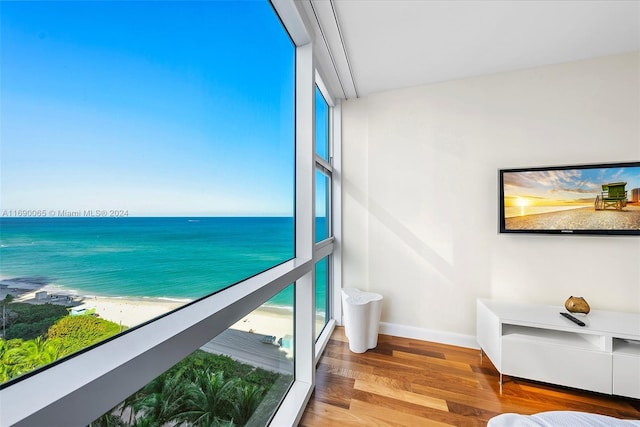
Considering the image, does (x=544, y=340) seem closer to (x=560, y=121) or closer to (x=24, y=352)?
(x=560, y=121)

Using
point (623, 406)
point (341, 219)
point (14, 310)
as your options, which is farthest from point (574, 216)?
point (14, 310)

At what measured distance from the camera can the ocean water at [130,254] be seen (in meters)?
0.47

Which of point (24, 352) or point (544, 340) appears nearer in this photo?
point (24, 352)

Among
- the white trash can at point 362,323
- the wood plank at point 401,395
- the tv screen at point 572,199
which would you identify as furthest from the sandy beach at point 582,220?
the wood plank at point 401,395

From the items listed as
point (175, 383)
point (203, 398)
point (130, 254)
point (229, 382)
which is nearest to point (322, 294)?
point (229, 382)

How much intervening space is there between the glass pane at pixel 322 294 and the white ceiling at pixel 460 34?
6.24 feet

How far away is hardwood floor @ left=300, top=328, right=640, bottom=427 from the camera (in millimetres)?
1521

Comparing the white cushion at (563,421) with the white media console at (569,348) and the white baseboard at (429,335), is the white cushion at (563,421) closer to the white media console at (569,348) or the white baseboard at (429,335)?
the white media console at (569,348)

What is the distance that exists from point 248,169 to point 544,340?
2.31m

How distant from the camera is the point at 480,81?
2.33 metres

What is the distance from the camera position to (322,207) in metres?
2.66

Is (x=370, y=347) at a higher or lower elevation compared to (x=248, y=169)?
lower

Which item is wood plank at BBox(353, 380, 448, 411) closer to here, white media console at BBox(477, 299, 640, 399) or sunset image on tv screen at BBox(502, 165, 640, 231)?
white media console at BBox(477, 299, 640, 399)

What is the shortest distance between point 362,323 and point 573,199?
2.07m
